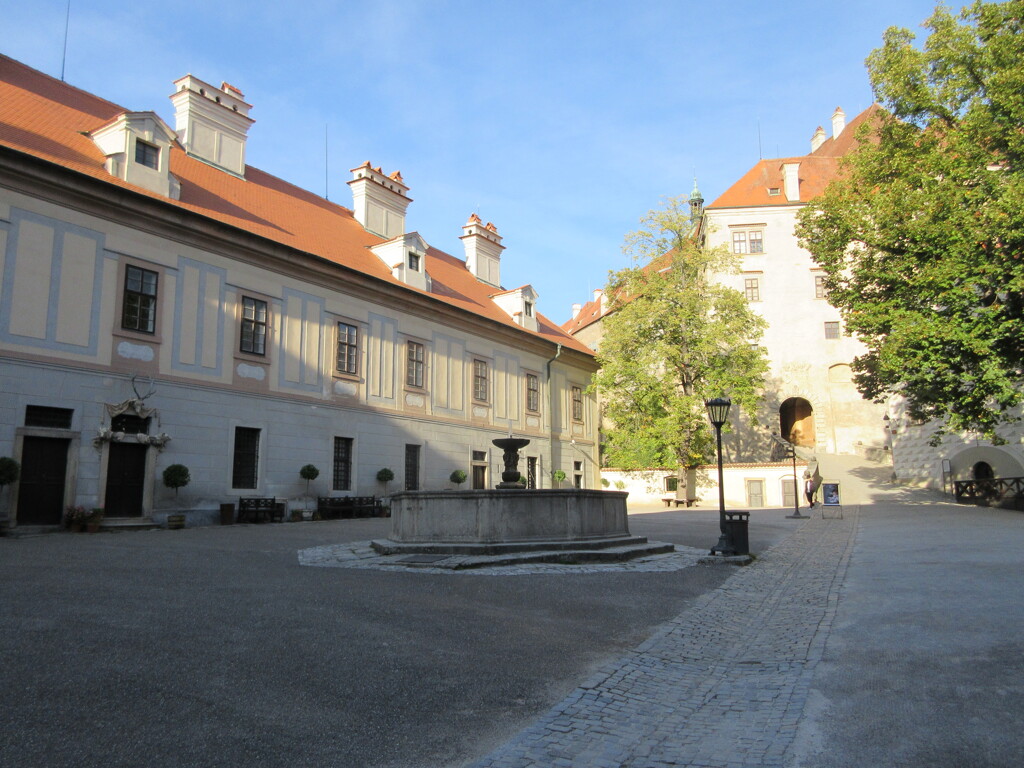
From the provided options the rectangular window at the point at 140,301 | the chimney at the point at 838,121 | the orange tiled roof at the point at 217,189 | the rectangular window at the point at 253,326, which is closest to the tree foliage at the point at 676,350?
the orange tiled roof at the point at 217,189

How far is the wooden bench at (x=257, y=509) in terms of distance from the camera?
22000mm

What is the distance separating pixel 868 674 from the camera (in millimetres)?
5855

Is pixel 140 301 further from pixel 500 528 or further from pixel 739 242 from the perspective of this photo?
pixel 739 242

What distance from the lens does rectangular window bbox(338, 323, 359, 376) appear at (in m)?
26.8

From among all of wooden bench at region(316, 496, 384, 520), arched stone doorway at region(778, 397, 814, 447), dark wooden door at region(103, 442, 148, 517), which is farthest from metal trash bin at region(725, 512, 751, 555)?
arched stone doorway at region(778, 397, 814, 447)

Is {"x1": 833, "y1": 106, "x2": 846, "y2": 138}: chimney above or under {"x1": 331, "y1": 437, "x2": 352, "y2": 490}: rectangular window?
above

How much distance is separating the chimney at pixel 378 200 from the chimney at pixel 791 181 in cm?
2659

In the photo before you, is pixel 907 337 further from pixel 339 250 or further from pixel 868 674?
pixel 339 250

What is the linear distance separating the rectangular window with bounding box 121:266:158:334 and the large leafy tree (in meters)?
20.6

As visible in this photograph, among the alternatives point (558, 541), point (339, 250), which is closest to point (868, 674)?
point (558, 541)

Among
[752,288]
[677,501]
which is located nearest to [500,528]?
[677,501]

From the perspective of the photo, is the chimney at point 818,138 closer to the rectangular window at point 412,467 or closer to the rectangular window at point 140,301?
the rectangular window at point 412,467

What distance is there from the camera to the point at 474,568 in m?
11.7

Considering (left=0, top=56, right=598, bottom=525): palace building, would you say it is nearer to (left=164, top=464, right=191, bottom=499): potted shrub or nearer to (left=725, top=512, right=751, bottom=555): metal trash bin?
(left=164, top=464, right=191, bottom=499): potted shrub
